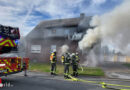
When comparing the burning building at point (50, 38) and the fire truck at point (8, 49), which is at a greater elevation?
the burning building at point (50, 38)

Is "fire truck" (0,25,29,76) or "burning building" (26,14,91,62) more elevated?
"burning building" (26,14,91,62)

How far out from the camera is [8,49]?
22.0 ft

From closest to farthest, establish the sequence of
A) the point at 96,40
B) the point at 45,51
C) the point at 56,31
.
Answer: the point at 96,40
the point at 56,31
the point at 45,51

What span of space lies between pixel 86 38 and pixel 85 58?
645 centimetres

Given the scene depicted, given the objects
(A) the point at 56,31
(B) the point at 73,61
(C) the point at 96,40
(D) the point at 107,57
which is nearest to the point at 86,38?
(C) the point at 96,40

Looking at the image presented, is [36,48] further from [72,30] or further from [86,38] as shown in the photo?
[86,38]

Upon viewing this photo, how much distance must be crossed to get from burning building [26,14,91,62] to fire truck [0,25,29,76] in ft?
32.7

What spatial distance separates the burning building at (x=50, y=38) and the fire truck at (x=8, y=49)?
392 inches

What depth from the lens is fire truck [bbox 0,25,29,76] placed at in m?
5.89

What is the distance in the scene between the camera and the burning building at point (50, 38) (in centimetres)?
1762

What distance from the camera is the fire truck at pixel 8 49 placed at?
19.3 feet

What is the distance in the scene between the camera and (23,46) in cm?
2084

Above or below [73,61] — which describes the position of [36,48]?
above

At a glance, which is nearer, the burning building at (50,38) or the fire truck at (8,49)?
the fire truck at (8,49)
